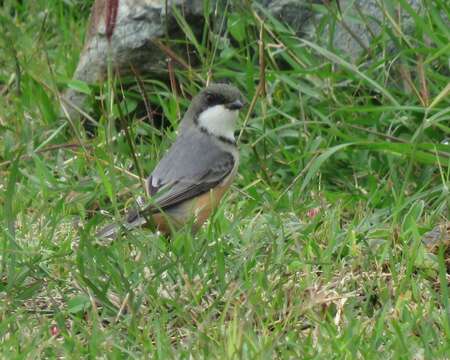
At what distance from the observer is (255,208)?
6.22m

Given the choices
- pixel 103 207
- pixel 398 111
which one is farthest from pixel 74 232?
pixel 398 111

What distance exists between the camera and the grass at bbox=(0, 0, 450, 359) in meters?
4.62

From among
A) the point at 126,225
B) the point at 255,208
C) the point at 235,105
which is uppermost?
the point at 235,105

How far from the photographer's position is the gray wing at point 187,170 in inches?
245

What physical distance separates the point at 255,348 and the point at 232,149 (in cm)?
246

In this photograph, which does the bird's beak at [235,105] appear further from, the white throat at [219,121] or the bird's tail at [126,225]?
the bird's tail at [126,225]

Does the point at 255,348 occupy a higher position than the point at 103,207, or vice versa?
the point at 255,348

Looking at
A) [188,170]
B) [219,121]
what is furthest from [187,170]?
[219,121]

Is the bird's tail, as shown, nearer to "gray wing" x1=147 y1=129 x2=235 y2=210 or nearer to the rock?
"gray wing" x1=147 y1=129 x2=235 y2=210

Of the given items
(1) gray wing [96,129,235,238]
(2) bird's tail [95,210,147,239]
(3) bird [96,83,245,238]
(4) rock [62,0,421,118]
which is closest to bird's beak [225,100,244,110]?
(3) bird [96,83,245,238]

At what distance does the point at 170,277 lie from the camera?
5023mm

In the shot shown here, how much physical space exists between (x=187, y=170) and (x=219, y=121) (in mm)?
445

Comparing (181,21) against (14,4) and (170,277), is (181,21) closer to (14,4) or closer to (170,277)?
(14,4)

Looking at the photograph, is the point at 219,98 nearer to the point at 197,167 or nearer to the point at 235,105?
the point at 235,105
